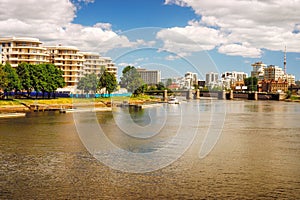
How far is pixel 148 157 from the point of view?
1186 cm

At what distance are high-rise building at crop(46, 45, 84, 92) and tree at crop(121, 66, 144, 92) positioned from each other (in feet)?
67.6

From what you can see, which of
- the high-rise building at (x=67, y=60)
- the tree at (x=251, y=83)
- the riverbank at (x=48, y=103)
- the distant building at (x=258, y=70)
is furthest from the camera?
the distant building at (x=258, y=70)

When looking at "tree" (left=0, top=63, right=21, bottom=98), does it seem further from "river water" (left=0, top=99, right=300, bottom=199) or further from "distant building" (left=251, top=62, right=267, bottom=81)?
"distant building" (left=251, top=62, right=267, bottom=81)

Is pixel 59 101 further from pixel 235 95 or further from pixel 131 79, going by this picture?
pixel 235 95

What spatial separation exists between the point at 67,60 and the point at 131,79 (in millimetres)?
25487

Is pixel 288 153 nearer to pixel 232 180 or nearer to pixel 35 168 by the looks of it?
pixel 232 180

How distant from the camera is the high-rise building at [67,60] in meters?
53.5

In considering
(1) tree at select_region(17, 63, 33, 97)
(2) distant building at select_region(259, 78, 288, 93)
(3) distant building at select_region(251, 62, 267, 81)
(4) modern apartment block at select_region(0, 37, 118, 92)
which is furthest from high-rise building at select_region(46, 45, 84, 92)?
(3) distant building at select_region(251, 62, 267, 81)

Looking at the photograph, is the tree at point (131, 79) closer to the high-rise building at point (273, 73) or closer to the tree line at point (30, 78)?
Answer: the tree line at point (30, 78)

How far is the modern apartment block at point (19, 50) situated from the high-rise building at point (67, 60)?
3440 mm

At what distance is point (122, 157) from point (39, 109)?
74.6ft

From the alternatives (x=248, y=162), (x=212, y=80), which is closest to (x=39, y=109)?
(x=248, y=162)

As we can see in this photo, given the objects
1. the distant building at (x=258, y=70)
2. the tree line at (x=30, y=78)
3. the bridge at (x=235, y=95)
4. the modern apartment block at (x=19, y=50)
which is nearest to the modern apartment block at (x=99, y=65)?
the tree line at (x=30, y=78)

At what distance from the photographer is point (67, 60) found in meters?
53.8
